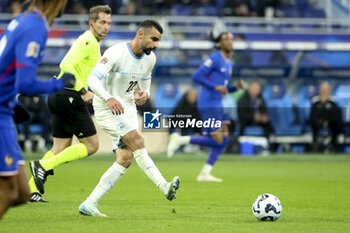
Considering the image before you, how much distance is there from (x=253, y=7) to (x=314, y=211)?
17.1 metres

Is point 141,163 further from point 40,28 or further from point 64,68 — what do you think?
point 40,28

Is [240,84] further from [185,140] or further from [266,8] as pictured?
[266,8]

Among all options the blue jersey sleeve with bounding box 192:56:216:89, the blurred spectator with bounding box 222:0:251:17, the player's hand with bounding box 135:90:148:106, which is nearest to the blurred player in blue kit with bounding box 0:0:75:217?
the player's hand with bounding box 135:90:148:106

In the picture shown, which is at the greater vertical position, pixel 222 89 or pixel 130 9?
pixel 130 9

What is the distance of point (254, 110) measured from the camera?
68.9 ft

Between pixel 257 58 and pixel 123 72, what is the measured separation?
13.9m

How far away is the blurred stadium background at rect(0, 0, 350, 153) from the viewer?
70.2 ft

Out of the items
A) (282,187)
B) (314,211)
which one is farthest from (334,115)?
(314,211)

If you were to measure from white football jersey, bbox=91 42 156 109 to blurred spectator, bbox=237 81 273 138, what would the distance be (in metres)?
12.5

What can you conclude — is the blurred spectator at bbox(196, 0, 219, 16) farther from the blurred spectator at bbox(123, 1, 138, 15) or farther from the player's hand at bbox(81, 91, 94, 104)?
the player's hand at bbox(81, 91, 94, 104)

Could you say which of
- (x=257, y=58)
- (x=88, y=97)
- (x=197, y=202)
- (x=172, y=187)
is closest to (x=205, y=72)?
(x=197, y=202)

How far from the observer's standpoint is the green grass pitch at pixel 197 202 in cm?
730

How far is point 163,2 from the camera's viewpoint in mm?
24516

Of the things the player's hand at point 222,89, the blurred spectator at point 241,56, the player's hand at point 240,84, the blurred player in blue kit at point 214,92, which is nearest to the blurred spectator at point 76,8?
the blurred spectator at point 241,56
